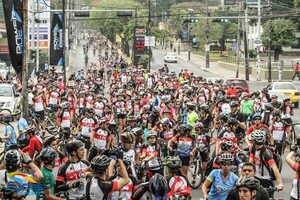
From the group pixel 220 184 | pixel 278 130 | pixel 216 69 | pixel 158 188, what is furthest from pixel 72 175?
pixel 216 69

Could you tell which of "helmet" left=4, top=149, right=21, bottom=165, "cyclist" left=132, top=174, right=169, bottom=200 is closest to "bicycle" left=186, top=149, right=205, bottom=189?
"cyclist" left=132, top=174, right=169, bottom=200

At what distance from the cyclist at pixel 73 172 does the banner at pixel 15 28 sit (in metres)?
13.6

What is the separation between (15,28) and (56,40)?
18.3 metres

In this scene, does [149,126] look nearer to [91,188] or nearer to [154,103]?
[154,103]

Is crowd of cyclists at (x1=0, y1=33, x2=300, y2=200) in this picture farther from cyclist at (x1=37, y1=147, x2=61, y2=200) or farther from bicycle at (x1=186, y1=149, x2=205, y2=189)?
bicycle at (x1=186, y1=149, x2=205, y2=189)

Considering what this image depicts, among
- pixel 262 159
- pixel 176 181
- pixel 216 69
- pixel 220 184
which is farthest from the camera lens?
pixel 216 69

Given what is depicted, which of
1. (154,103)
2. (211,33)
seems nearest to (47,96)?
(154,103)

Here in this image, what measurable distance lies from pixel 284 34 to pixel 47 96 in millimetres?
54492

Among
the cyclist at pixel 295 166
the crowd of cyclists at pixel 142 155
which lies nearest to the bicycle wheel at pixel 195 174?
the crowd of cyclists at pixel 142 155

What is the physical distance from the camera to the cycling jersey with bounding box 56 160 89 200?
32.3 feet

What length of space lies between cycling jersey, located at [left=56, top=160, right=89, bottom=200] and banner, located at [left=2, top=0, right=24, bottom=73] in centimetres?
1366

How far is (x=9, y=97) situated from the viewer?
32250mm

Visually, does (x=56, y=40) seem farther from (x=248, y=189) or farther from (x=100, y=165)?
(x=248, y=189)

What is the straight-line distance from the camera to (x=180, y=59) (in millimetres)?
96938
